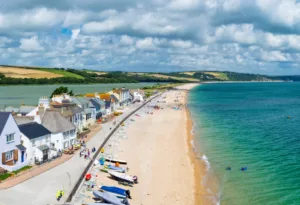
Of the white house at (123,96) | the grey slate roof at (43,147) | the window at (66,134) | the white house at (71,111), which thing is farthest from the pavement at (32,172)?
the white house at (123,96)

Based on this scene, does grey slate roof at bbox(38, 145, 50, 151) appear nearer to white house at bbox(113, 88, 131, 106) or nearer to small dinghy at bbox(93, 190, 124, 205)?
small dinghy at bbox(93, 190, 124, 205)

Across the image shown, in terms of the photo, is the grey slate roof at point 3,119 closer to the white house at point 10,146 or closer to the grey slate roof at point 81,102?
the white house at point 10,146

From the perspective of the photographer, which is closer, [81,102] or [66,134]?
[66,134]

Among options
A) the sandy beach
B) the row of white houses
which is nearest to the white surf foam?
the sandy beach

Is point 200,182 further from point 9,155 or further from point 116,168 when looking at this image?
point 9,155

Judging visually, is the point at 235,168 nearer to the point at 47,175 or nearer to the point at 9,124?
the point at 47,175

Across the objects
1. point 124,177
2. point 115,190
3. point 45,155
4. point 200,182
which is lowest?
point 200,182

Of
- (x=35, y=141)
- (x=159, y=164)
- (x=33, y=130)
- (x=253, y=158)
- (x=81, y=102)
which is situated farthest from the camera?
(x=81, y=102)

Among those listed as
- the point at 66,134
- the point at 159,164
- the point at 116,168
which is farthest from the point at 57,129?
the point at 159,164
